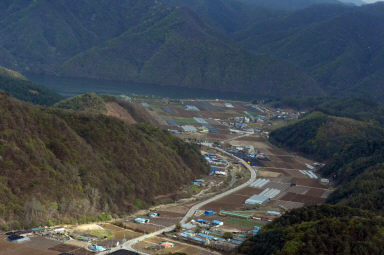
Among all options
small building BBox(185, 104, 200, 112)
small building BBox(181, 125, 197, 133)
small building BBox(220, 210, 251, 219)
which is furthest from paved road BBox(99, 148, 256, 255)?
small building BBox(185, 104, 200, 112)

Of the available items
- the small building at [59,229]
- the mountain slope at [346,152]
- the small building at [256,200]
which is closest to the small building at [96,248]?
the small building at [59,229]

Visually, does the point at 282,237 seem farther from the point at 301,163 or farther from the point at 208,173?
the point at 301,163

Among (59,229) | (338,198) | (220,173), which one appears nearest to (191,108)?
(220,173)

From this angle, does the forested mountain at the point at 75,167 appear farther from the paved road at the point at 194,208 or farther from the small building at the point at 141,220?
the paved road at the point at 194,208

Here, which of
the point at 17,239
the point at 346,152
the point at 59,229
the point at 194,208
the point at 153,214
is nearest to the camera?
the point at 17,239

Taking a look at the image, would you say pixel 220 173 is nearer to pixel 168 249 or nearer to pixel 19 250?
pixel 168 249

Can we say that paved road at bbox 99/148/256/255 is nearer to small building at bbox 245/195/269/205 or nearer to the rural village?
the rural village

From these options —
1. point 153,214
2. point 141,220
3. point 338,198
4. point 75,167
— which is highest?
point 75,167
